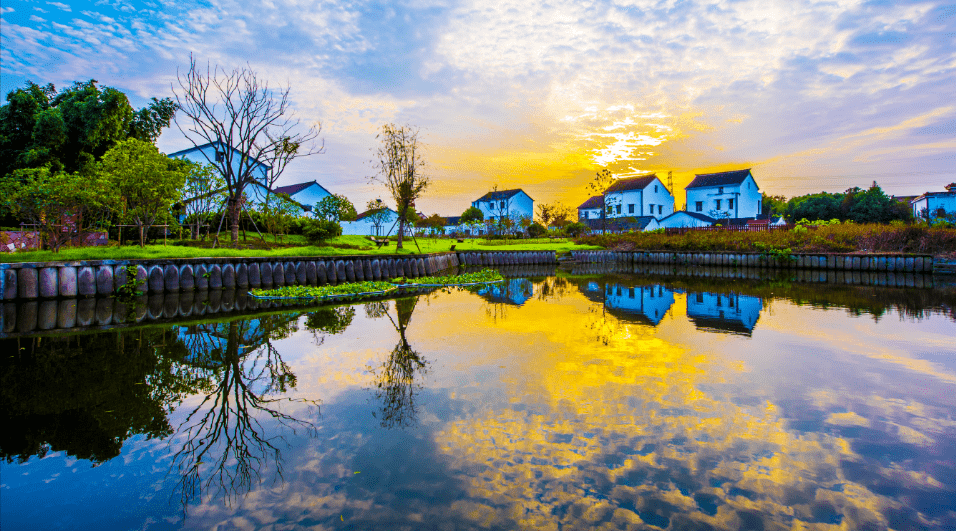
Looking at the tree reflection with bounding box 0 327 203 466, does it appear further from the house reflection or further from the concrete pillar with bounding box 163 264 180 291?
the house reflection

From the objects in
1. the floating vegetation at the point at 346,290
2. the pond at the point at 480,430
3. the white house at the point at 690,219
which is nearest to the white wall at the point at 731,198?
the white house at the point at 690,219

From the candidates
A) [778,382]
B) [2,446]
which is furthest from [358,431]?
[778,382]

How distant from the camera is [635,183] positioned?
65812 millimetres

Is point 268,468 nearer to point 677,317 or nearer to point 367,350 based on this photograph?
point 367,350

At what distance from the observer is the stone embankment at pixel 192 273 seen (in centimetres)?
1339

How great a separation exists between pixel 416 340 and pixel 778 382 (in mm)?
5782

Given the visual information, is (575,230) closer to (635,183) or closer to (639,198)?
(639,198)

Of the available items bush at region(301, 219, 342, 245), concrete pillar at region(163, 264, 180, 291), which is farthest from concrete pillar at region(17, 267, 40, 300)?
bush at region(301, 219, 342, 245)

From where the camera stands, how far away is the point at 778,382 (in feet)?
20.4

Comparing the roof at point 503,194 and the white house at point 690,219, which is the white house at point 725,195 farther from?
the roof at point 503,194

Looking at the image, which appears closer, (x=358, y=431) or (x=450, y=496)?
(x=450, y=496)

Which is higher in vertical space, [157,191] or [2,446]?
[157,191]

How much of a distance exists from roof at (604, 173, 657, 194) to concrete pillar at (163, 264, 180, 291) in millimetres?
56688

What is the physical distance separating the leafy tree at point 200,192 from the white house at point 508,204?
154ft
